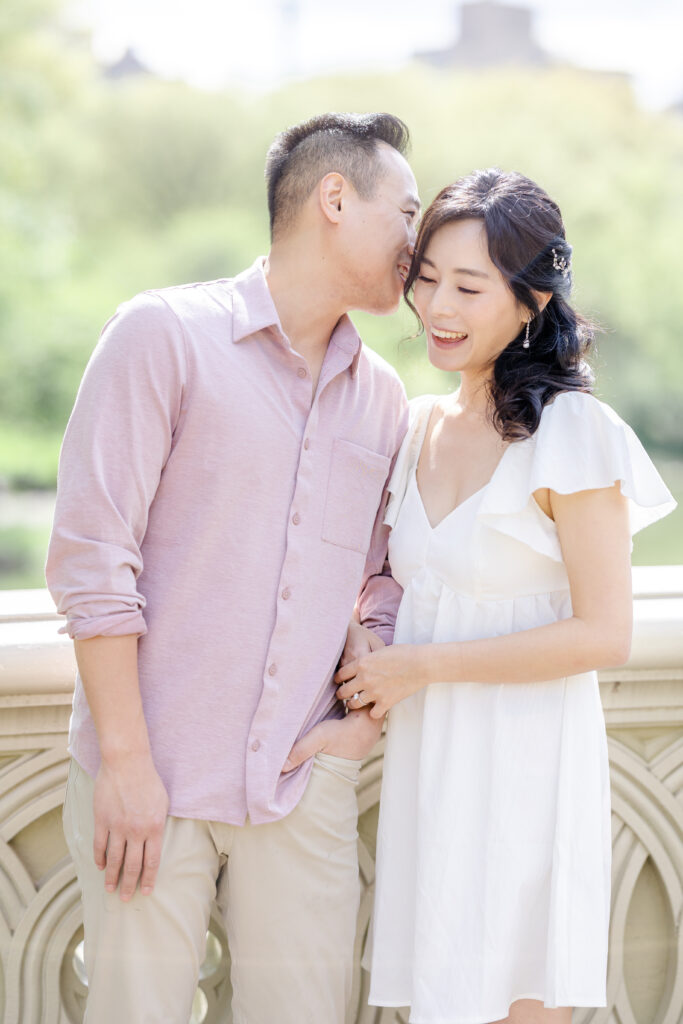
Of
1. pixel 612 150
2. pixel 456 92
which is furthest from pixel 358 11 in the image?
pixel 612 150

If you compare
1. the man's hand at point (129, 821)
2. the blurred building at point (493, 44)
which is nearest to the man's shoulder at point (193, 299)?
the man's hand at point (129, 821)

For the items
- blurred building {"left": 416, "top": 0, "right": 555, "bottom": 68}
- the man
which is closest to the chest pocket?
the man

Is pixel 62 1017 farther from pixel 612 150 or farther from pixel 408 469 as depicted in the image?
pixel 612 150

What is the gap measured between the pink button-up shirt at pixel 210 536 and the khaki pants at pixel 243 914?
0.06 meters

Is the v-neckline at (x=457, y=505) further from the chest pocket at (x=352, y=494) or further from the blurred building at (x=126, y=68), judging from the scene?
the blurred building at (x=126, y=68)

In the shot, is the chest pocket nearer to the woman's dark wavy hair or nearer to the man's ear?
the woman's dark wavy hair

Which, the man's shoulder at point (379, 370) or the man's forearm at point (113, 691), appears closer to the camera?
the man's forearm at point (113, 691)

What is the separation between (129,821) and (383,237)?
3.42ft

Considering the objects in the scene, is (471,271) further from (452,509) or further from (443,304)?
(452,509)

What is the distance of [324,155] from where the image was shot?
197 cm

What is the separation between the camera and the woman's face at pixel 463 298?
6.19 feet

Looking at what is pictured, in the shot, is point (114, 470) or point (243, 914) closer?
point (114, 470)

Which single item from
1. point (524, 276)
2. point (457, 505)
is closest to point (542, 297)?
point (524, 276)

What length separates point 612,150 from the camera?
2461 cm
